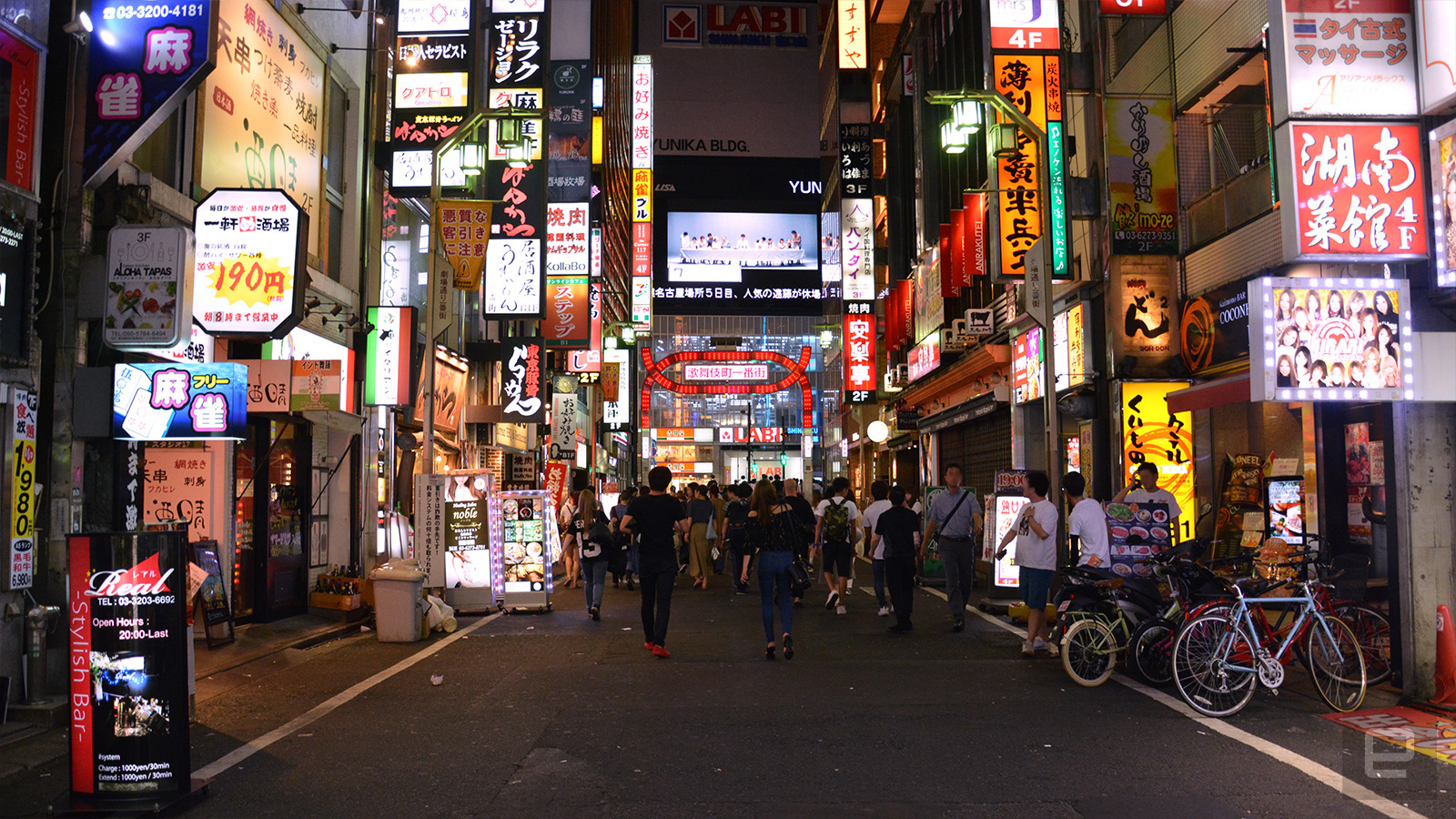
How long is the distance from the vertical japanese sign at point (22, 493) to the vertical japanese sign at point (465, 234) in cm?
756

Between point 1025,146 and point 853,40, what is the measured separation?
1819 cm

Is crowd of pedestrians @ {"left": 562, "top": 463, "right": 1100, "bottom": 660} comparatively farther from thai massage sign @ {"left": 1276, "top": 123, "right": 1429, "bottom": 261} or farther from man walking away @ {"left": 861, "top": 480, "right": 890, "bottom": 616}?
thai massage sign @ {"left": 1276, "top": 123, "right": 1429, "bottom": 261}

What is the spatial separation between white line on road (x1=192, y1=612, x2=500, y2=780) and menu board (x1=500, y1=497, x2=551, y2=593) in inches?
132

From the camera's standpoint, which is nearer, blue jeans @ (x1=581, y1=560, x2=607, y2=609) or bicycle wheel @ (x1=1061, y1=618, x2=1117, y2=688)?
bicycle wheel @ (x1=1061, y1=618, x2=1117, y2=688)

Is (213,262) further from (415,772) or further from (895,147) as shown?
(895,147)

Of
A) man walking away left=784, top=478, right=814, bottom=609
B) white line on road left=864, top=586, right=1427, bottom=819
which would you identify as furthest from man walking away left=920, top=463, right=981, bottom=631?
white line on road left=864, top=586, right=1427, bottom=819

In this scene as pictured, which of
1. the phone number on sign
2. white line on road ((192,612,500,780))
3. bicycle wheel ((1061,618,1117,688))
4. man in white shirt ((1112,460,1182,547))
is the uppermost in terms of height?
the phone number on sign

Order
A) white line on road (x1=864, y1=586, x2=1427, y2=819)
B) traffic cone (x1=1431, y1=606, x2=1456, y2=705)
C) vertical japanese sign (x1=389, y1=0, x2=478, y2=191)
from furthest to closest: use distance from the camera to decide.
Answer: vertical japanese sign (x1=389, y1=0, x2=478, y2=191) < traffic cone (x1=1431, y1=606, x2=1456, y2=705) < white line on road (x1=864, y1=586, x2=1427, y2=819)

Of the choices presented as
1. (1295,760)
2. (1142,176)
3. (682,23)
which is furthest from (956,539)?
(682,23)

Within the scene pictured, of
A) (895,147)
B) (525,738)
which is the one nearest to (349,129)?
(525,738)

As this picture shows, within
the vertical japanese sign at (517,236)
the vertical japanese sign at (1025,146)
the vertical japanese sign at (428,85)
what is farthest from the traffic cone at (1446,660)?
the vertical japanese sign at (517,236)

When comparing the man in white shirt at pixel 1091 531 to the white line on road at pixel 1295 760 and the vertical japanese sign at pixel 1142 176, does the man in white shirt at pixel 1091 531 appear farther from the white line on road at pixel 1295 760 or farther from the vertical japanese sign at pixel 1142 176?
the vertical japanese sign at pixel 1142 176

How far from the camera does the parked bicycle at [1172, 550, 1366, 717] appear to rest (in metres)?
8.08

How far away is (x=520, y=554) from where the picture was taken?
52.9 feet
